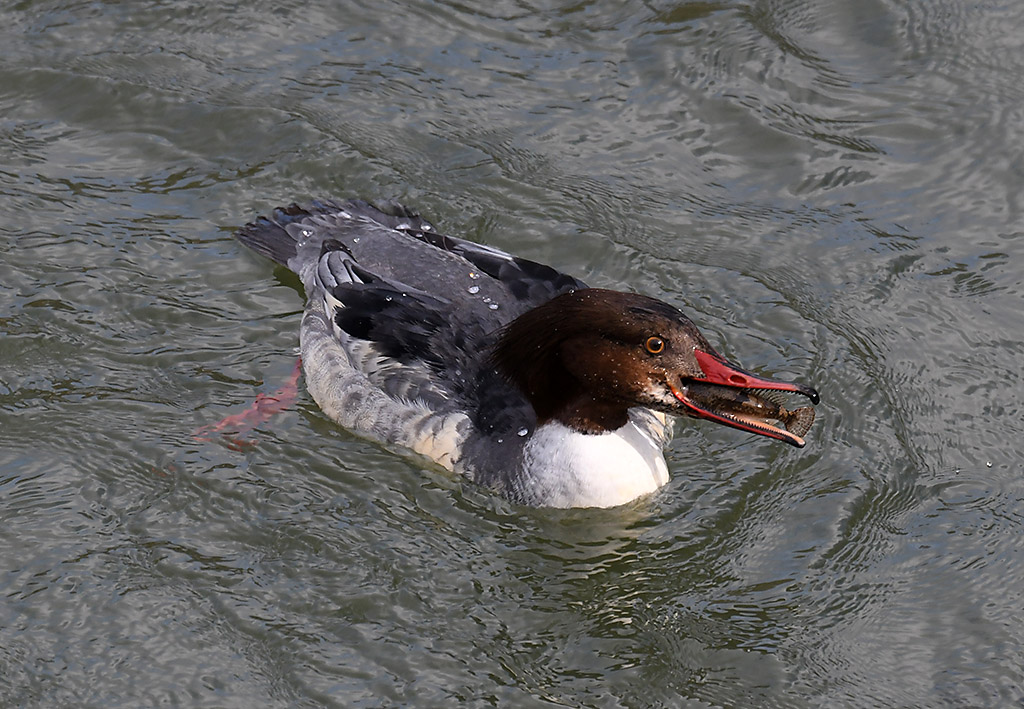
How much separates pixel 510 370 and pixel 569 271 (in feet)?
5.40

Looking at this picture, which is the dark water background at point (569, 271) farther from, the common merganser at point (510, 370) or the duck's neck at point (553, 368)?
the duck's neck at point (553, 368)

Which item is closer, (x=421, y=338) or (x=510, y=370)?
(x=510, y=370)

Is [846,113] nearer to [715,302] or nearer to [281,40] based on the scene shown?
[715,302]

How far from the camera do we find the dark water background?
650 cm

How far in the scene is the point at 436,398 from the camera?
24.6ft

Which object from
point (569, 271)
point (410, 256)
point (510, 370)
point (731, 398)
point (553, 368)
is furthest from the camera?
point (569, 271)

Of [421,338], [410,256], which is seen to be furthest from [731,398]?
[410,256]

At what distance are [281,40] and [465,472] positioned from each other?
4354 mm

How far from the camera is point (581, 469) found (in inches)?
285

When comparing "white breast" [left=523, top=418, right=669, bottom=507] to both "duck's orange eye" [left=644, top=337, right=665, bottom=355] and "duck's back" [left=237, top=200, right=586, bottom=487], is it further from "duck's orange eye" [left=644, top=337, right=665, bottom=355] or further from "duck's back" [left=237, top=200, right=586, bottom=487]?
"duck's orange eye" [left=644, top=337, right=665, bottom=355]

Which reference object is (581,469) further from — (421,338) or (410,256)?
(410,256)

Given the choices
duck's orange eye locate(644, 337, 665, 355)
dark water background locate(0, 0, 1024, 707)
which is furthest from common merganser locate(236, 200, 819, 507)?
dark water background locate(0, 0, 1024, 707)

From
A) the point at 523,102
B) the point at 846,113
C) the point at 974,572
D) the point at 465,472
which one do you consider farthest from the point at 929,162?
the point at 465,472

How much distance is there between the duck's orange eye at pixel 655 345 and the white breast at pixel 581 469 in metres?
0.69
